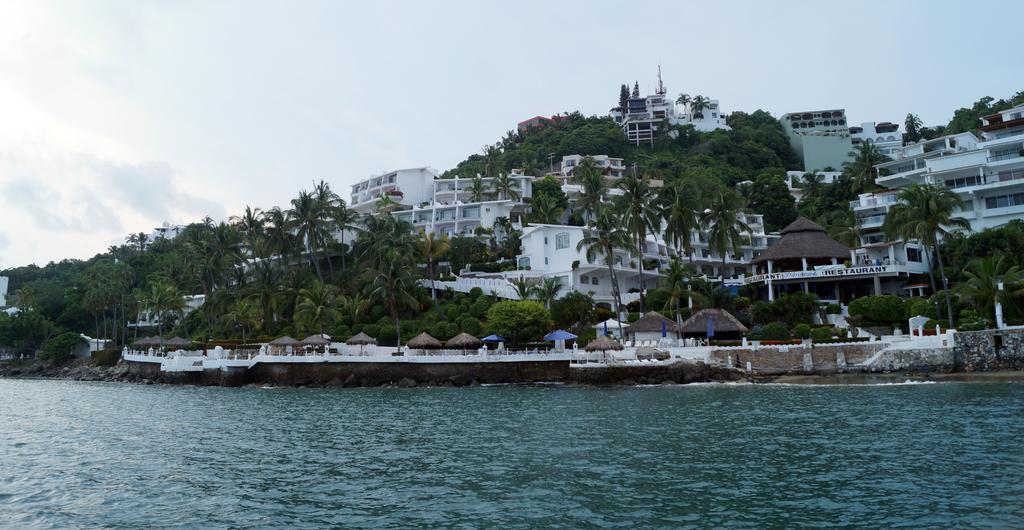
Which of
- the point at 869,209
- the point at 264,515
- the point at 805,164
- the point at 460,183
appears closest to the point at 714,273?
the point at 869,209

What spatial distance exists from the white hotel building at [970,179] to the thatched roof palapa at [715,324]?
2288 centimetres

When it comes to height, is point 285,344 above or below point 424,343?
above

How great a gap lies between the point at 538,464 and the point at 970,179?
75.5m

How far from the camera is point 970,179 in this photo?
252 feet

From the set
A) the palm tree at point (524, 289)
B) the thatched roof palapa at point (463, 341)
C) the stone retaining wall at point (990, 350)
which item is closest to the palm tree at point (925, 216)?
the stone retaining wall at point (990, 350)

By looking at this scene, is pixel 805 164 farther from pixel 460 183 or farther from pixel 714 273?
pixel 460 183

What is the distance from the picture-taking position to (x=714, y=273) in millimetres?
87188

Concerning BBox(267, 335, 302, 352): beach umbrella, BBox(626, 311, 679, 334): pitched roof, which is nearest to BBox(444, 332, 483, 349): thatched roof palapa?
BBox(626, 311, 679, 334): pitched roof

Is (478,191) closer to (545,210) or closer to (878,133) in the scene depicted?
(545,210)

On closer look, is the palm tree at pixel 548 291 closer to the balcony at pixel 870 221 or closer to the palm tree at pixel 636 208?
the palm tree at pixel 636 208

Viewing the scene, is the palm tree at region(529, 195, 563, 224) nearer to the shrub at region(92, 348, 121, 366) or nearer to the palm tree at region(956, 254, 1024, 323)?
the palm tree at region(956, 254, 1024, 323)

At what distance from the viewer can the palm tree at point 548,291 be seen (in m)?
67.6

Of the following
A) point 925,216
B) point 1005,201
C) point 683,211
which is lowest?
point 925,216

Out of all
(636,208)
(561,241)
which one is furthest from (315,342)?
(636,208)
